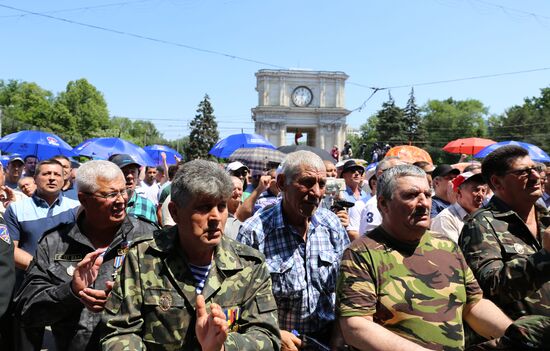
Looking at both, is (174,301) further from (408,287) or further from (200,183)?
(408,287)

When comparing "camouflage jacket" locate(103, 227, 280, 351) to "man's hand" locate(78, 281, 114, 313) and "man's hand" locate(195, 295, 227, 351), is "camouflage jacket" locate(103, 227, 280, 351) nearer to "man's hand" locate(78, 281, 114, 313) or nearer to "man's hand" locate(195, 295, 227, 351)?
"man's hand" locate(195, 295, 227, 351)

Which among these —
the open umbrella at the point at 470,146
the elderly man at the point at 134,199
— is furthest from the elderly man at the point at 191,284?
the open umbrella at the point at 470,146

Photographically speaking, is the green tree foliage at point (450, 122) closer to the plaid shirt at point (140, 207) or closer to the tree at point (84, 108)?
the tree at point (84, 108)

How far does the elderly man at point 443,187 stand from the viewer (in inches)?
234

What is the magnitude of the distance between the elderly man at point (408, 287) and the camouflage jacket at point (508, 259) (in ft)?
0.68

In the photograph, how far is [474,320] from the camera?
2934 millimetres

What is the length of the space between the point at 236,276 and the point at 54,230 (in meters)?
1.40

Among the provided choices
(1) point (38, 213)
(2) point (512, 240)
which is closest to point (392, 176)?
(2) point (512, 240)

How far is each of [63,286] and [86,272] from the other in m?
0.18

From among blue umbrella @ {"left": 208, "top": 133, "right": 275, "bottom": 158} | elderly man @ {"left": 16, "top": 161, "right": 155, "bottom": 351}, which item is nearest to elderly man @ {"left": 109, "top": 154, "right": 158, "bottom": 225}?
elderly man @ {"left": 16, "top": 161, "right": 155, "bottom": 351}

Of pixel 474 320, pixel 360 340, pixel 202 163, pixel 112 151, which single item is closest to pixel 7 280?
pixel 202 163

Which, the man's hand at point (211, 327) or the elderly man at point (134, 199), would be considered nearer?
the man's hand at point (211, 327)

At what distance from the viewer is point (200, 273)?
8.59ft

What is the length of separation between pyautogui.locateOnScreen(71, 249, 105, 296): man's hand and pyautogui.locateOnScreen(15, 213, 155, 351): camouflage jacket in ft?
0.24
